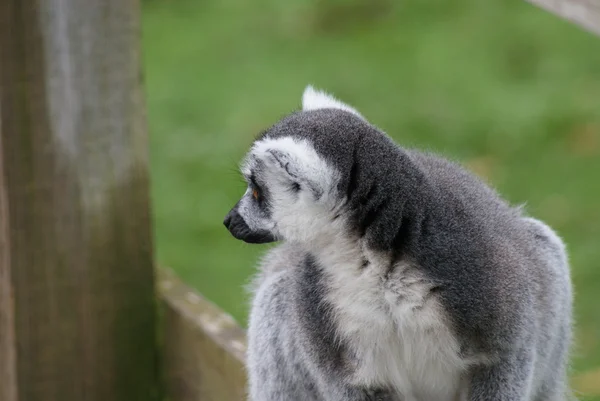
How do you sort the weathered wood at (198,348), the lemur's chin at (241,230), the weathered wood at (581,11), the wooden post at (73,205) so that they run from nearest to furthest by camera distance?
the weathered wood at (581,11), the lemur's chin at (241,230), the wooden post at (73,205), the weathered wood at (198,348)

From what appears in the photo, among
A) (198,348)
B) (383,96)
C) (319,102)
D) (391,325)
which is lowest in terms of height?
(198,348)

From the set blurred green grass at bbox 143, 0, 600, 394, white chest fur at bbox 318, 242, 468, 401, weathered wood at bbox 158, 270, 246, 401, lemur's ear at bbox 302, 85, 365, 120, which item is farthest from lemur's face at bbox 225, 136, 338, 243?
blurred green grass at bbox 143, 0, 600, 394

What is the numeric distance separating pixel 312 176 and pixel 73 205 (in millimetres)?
1220

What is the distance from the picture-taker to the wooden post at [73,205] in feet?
12.2

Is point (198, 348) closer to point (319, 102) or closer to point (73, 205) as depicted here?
point (73, 205)

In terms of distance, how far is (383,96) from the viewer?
7.97 meters

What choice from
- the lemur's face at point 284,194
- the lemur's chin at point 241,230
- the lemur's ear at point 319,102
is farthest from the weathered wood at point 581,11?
the lemur's chin at point 241,230

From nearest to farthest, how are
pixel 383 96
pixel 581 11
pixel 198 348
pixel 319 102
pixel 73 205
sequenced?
1. pixel 581 11
2. pixel 319 102
3. pixel 73 205
4. pixel 198 348
5. pixel 383 96

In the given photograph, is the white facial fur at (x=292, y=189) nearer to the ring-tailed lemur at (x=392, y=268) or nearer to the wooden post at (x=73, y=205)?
the ring-tailed lemur at (x=392, y=268)

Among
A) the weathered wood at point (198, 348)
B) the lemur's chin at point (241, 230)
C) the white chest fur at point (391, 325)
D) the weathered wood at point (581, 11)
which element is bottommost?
the weathered wood at point (198, 348)

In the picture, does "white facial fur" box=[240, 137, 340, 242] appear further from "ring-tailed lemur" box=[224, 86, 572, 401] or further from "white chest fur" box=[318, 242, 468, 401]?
"white chest fur" box=[318, 242, 468, 401]

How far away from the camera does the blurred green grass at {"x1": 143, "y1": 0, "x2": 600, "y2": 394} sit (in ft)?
22.1

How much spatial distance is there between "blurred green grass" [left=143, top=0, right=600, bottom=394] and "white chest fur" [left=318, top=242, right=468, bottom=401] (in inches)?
101

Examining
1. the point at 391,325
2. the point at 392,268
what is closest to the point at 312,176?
the point at 392,268
